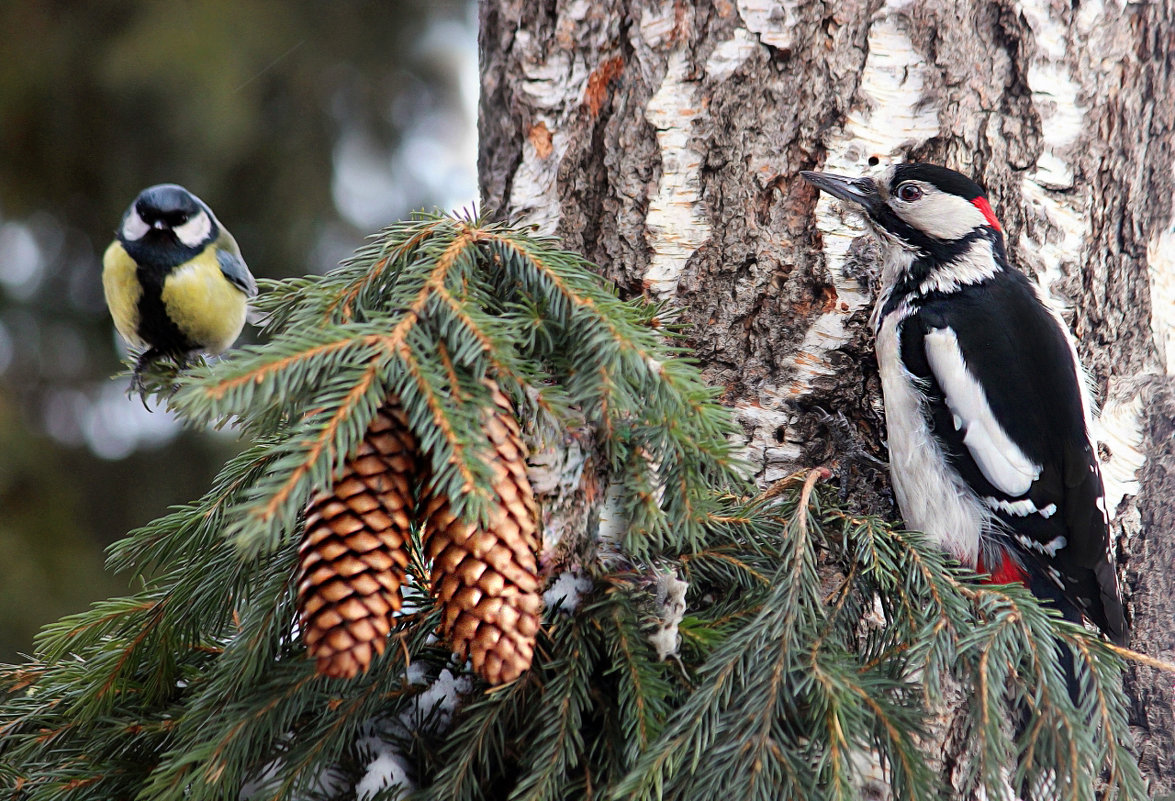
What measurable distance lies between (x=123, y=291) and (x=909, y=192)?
1823mm

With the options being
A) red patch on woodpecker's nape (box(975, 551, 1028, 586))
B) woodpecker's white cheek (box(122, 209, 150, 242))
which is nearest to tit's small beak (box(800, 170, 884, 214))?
red patch on woodpecker's nape (box(975, 551, 1028, 586))

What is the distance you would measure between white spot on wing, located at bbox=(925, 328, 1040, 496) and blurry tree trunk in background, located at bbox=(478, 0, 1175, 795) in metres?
0.20

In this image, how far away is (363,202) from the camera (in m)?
4.23

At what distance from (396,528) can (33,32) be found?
3813 millimetres

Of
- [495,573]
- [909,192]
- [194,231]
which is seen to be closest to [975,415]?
[909,192]

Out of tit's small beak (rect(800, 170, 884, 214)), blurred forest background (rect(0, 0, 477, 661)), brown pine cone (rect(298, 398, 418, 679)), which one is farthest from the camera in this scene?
blurred forest background (rect(0, 0, 477, 661))

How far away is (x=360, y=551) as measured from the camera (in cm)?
91

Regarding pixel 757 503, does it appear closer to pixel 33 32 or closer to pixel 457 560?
pixel 457 560

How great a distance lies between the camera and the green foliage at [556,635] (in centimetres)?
94

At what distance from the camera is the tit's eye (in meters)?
Answer: 1.77

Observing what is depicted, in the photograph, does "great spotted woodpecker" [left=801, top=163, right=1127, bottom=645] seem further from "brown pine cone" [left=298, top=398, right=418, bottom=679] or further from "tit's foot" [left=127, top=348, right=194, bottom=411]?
"tit's foot" [left=127, top=348, right=194, bottom=411]

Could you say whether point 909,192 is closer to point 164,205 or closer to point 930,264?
point 930,264

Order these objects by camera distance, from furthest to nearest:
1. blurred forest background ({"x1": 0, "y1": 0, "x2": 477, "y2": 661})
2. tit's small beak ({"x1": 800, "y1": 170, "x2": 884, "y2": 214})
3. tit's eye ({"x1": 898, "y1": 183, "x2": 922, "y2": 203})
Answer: blurred forest background ({"x1": 0, "y1": 0, "x2": 477, "y2": 661})
tit's eye ({"x1": 898, "y1": 183, "x2": 922, "y2": 203})
tit's small beak ({"x1": 800, "y1": 170, "x2": 884, "y2": 214})

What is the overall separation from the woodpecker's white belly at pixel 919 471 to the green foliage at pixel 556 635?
1.64 ft
